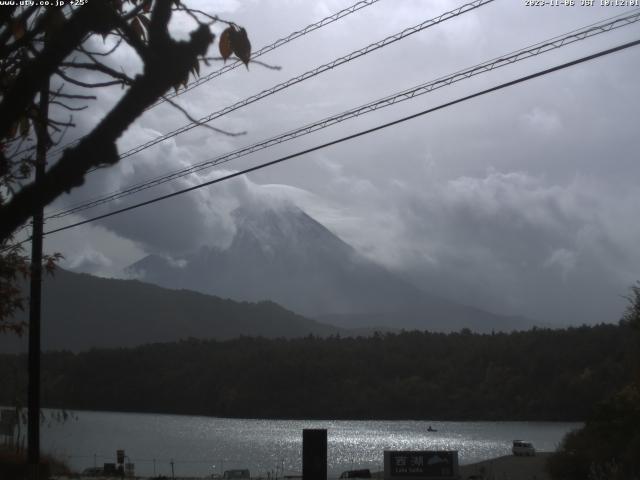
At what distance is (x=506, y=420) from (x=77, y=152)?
123 meters

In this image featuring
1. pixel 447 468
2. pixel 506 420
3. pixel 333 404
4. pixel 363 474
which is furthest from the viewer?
pixel 333 404

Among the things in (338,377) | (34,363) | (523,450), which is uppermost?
(34,363)

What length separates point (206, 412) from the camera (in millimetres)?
136750

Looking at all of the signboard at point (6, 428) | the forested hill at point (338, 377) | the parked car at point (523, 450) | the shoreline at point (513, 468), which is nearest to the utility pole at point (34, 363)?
the signboard at point (6, 428)

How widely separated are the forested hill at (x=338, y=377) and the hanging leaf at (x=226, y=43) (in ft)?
359

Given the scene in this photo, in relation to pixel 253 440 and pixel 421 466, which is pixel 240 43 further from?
pixel 253 440

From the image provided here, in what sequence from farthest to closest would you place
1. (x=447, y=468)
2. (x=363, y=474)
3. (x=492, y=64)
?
(x=363, y=474), (x=447, y=468), (x=492, y=64)

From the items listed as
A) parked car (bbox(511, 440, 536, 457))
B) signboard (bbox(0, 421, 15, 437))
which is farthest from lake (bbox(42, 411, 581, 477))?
signboard (bbox(0, 421, 15, 437))

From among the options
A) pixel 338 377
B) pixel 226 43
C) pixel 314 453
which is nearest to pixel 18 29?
pixel 226 43

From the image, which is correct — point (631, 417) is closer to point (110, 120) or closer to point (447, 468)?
point (447, 468)

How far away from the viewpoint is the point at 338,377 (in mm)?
→ 133625

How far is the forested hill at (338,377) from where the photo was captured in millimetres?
116688

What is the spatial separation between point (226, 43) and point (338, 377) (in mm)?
130200

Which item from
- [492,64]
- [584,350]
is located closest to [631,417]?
[492,64]
